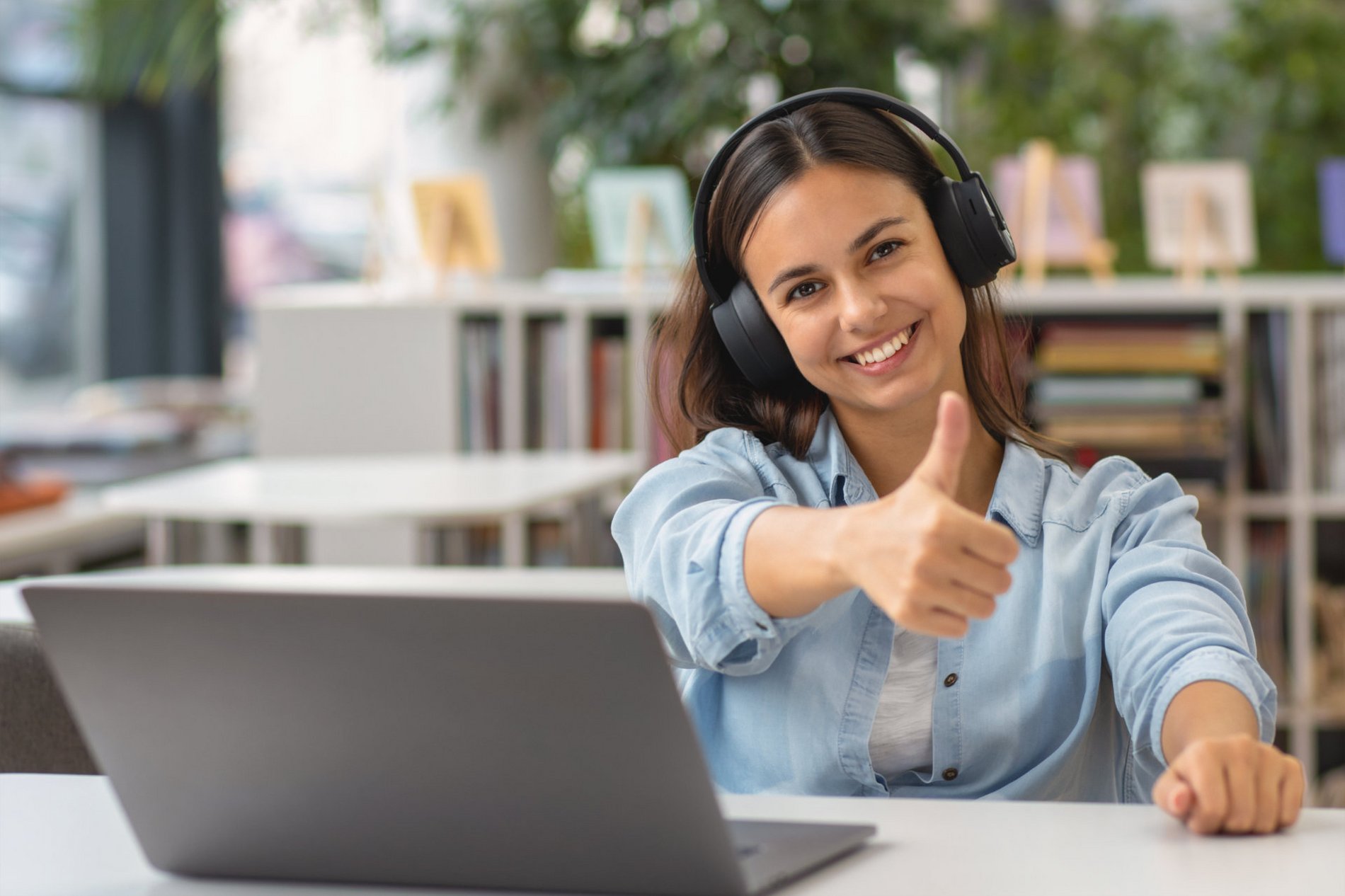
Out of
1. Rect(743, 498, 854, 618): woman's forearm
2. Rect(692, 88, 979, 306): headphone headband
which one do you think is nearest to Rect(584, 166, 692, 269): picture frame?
Rect(692, 88, 979, 306): headphone headband

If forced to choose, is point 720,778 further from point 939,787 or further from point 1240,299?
point 1240,299

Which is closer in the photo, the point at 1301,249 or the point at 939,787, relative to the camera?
the point at 939,787

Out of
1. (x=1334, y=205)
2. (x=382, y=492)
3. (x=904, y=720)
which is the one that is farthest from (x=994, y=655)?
(x=1334, y=205)

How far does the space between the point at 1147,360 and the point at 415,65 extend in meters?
2.25

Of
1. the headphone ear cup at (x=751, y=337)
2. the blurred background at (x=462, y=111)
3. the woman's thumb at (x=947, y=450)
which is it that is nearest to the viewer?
the woman's thumb at (x=947, y=450)

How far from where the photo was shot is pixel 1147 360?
3.07 m

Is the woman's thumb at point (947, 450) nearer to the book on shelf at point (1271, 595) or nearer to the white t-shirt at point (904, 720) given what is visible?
the white t-shirt at point (904, 720)

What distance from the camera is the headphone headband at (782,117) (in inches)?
46.0

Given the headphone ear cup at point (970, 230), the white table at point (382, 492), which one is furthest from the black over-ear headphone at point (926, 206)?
the white table at point (382, 492)

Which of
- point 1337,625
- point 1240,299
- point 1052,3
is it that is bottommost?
point 1337,625

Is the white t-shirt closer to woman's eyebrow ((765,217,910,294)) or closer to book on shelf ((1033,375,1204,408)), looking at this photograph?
woman's eyebrow ((765,217,910,294))

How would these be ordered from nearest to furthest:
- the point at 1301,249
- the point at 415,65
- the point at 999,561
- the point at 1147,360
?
1. the point at 999,561
2. the point at 1147,360
3. the point at 415,65
4. the point at 1301,249

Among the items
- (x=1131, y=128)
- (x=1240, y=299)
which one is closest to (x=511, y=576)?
(x=1240, y=299)

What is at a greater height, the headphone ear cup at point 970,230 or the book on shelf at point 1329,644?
the headphone ear cup at point 970,230
